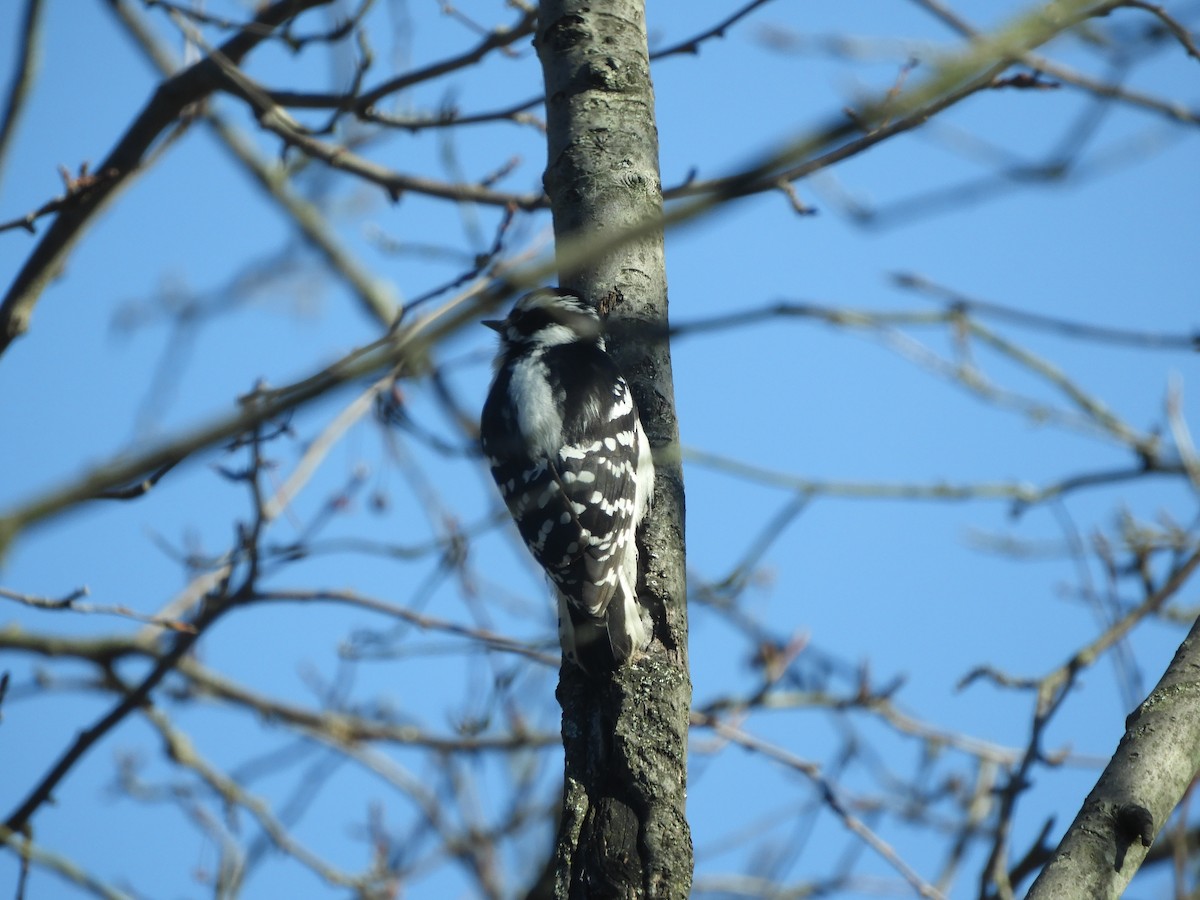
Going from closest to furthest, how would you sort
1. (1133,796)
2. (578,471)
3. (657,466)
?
(1133,796) → (657,466) → (578,471)

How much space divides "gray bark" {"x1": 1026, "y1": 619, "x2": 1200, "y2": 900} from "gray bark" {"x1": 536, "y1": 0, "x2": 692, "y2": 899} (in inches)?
32.8

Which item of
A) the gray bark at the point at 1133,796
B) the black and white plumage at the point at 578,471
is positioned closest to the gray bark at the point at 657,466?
the black and white plumage at the point at 578,471

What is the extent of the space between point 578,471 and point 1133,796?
2.18 meters

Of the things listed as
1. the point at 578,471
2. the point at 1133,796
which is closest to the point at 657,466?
the point at 578,471

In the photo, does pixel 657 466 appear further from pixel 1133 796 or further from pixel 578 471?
pixel 1133 796

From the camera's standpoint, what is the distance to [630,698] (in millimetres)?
2861

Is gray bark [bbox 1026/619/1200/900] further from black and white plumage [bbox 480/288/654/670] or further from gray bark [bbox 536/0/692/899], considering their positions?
black and white plumage [bbox 480/288/654/670]

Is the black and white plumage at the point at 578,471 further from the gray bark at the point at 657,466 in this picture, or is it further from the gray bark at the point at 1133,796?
the gray bark at the point at 1133,796

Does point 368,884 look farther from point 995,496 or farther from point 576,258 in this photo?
point 576,258

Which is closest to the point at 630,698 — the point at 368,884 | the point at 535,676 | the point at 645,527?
the point at 645,527

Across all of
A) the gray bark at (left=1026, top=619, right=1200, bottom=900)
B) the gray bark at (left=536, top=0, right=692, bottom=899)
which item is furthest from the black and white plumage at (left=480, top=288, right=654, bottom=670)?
the gray bark at (left=1026, top=619, right=1200, bottom=900)

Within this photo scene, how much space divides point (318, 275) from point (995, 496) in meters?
4.12

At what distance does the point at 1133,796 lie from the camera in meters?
2.14

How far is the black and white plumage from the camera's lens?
3357 millimetres
